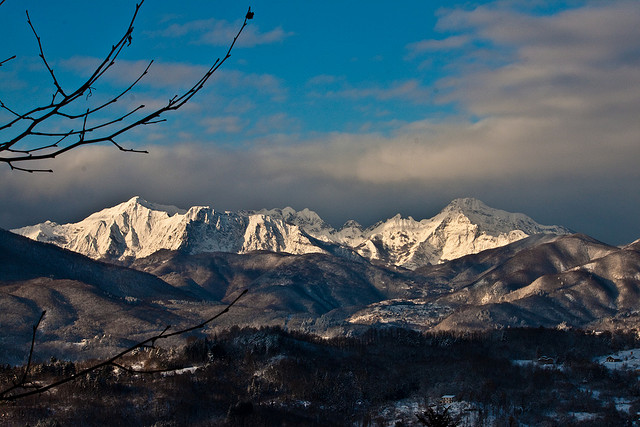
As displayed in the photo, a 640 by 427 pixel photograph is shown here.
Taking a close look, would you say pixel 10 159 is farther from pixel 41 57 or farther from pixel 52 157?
pixel 41 57

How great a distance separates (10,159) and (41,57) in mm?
1619

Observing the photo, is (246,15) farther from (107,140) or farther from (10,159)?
(10,159)

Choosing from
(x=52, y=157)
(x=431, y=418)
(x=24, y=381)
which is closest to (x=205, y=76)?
(x=52, y=157)

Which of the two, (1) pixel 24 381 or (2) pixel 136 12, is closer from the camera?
(1) pixel 24 381

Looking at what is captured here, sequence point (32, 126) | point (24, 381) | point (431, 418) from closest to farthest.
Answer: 1. point (24, 381)
2. point (32, 126)
3. point (431, 418)

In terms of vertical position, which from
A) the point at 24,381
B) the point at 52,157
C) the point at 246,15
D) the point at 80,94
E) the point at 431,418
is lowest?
the point at 431,418

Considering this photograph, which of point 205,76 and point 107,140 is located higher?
point 205,76

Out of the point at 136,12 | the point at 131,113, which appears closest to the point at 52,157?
the point at 131,113

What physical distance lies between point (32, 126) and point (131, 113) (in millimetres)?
1510

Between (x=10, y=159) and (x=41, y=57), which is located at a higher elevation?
(x=41, y=57)

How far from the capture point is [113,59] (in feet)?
40.8

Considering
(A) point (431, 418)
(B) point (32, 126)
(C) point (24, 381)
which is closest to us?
(C) point (24, 381)

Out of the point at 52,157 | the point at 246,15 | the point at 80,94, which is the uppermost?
the point at 246,15

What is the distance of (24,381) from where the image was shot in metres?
11.1
